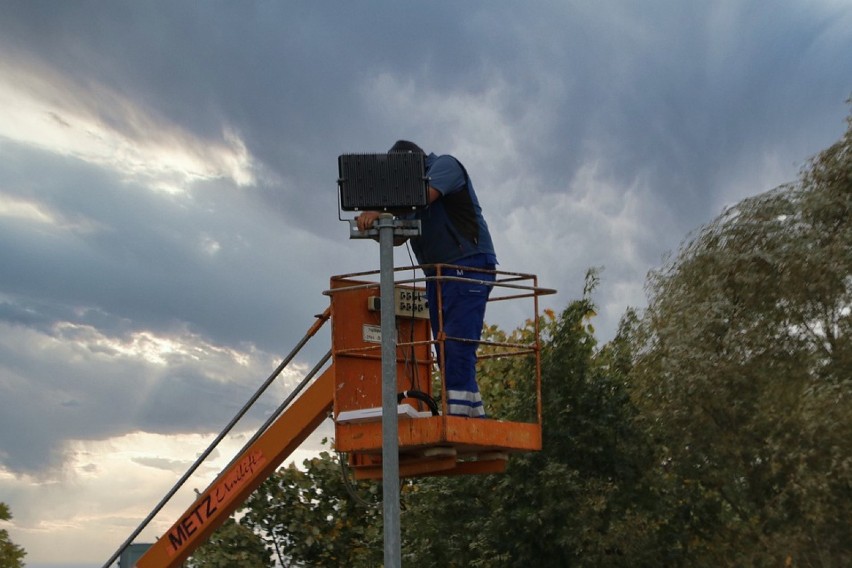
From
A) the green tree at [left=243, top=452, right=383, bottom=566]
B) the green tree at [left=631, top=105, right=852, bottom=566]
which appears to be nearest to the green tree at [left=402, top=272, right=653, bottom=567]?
the green tree at [left=631, top=105, right=852, bottom=566]

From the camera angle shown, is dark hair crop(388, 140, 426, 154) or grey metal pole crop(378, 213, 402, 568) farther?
dark hair crop(388, 140, 426, 154)

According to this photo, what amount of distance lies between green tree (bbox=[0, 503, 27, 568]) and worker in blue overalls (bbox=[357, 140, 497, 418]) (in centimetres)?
1202

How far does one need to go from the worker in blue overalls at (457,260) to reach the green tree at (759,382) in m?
6.80

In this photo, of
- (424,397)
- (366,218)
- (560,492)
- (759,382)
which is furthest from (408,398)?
(759,382)

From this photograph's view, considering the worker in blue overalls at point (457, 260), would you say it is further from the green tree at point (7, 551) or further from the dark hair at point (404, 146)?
the green tree at point (7, 551)

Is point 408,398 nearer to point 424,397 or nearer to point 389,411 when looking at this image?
point 424,397

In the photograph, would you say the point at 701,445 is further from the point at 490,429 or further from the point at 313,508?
the point at 490,429

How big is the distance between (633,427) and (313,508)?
608 centimetres

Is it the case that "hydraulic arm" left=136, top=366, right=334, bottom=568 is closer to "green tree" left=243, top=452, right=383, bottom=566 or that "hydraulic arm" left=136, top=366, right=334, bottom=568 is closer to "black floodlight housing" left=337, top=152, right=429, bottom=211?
"black floodlight housing" left=337, top=152, right=429, bottom=211

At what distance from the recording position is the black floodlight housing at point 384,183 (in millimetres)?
Answer: 8891

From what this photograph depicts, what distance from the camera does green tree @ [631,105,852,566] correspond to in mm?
16672

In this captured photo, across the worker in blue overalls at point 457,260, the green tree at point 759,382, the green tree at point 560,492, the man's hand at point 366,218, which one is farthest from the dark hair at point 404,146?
the green tree at point 759,382

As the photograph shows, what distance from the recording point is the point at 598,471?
16891 mm

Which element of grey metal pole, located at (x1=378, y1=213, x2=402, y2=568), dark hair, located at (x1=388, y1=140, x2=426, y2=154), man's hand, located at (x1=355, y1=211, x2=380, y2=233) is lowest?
grey metal pole, located at (x1=378, y1=213, x2=402, y2=568)
